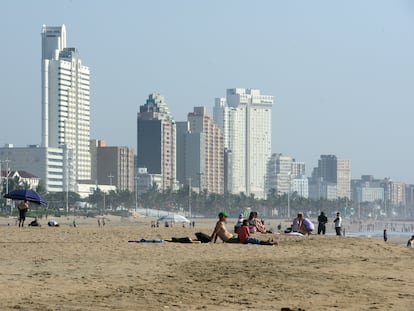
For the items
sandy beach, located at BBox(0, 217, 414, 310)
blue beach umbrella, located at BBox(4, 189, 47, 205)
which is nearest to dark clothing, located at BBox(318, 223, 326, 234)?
blue beach umbrella, located at BBox(4, 189, 47, 205)

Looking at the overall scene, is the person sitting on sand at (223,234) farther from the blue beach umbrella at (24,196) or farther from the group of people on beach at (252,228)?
the blue beach umbrella at (24,196)

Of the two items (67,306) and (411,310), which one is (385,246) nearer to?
(411,310)

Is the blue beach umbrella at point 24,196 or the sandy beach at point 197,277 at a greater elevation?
the blue beach umbrella at point 24,196

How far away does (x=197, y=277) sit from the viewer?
16344 mm

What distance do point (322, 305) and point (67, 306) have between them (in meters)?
3.43

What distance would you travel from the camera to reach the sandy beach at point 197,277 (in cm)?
1366

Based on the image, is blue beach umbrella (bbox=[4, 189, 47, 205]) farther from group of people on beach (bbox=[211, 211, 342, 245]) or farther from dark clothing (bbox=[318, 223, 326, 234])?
dark clothing (bbox=[318, 223, 326, 234])

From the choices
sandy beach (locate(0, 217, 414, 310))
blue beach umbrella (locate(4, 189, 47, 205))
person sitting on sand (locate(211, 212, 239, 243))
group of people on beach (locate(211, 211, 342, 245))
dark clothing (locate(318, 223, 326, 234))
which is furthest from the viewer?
blue beach umbrella (locate(4, 189, 47, 205))

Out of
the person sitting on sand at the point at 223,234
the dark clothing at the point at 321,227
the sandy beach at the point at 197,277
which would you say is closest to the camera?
the sandy beach at the point at 197,277

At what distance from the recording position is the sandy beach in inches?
538

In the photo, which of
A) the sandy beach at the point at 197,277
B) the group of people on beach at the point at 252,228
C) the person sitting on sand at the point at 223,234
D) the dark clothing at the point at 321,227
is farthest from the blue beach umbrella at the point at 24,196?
the person sitting on sand at the point at 223,234

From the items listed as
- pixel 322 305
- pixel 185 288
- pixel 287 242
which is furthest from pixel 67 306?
pixel 287 242

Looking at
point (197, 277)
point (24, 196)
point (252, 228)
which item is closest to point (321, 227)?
point (252, 228)

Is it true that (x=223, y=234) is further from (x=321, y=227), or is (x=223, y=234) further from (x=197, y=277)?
(x=321, y=227)
